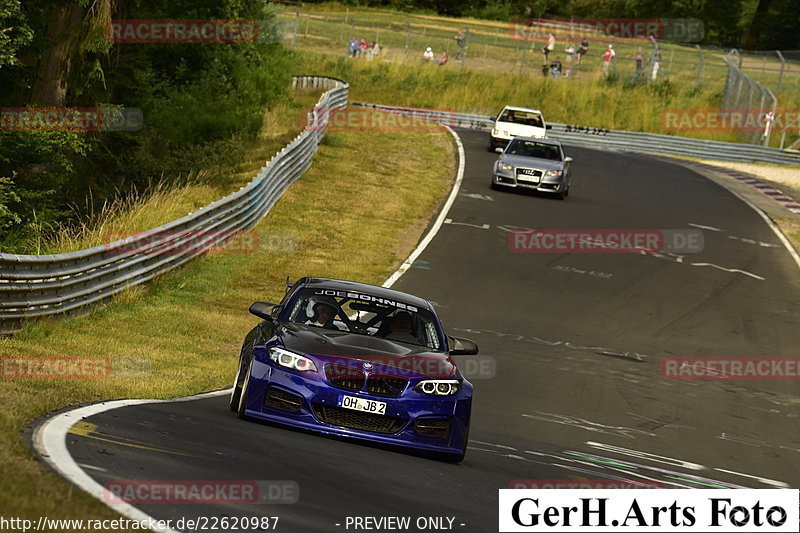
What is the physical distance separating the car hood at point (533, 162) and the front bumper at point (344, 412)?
952 inches

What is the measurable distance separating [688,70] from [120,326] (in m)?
65.6

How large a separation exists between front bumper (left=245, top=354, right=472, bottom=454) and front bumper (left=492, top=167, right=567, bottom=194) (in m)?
24.1

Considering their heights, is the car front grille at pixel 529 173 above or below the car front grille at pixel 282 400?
below

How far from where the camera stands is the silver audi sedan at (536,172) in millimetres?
33125

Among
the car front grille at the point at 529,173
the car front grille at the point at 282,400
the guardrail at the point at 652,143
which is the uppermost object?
the car front grille at the point at 282,400

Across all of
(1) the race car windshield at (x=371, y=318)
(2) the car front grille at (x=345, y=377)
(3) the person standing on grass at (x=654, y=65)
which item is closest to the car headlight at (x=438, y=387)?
(2) the car front grille at (x=345, y=377)

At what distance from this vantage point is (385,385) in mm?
9484

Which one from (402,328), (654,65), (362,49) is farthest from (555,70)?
(402,328)

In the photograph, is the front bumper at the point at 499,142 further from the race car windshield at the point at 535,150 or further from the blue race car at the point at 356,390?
the blue race car at the point at 356,390

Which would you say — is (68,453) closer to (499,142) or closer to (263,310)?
(263,310)

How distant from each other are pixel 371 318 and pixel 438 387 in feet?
5.34

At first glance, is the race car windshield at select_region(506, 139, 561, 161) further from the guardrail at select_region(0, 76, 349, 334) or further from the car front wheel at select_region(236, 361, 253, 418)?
the car front wheel at select_region(236, 361, 253, 418)

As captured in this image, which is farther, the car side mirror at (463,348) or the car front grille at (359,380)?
the car side mirror at (463,348)

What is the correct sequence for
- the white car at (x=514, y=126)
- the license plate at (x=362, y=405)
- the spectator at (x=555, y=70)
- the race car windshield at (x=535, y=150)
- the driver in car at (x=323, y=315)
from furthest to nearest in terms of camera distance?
the spectator at (x=555, y=70) → the white car at (x=514, y=126) → the race car windshield at (x=535, y=150) → the driver in car at (x=323, y=315) → the license plate at (x=362, y=405)
